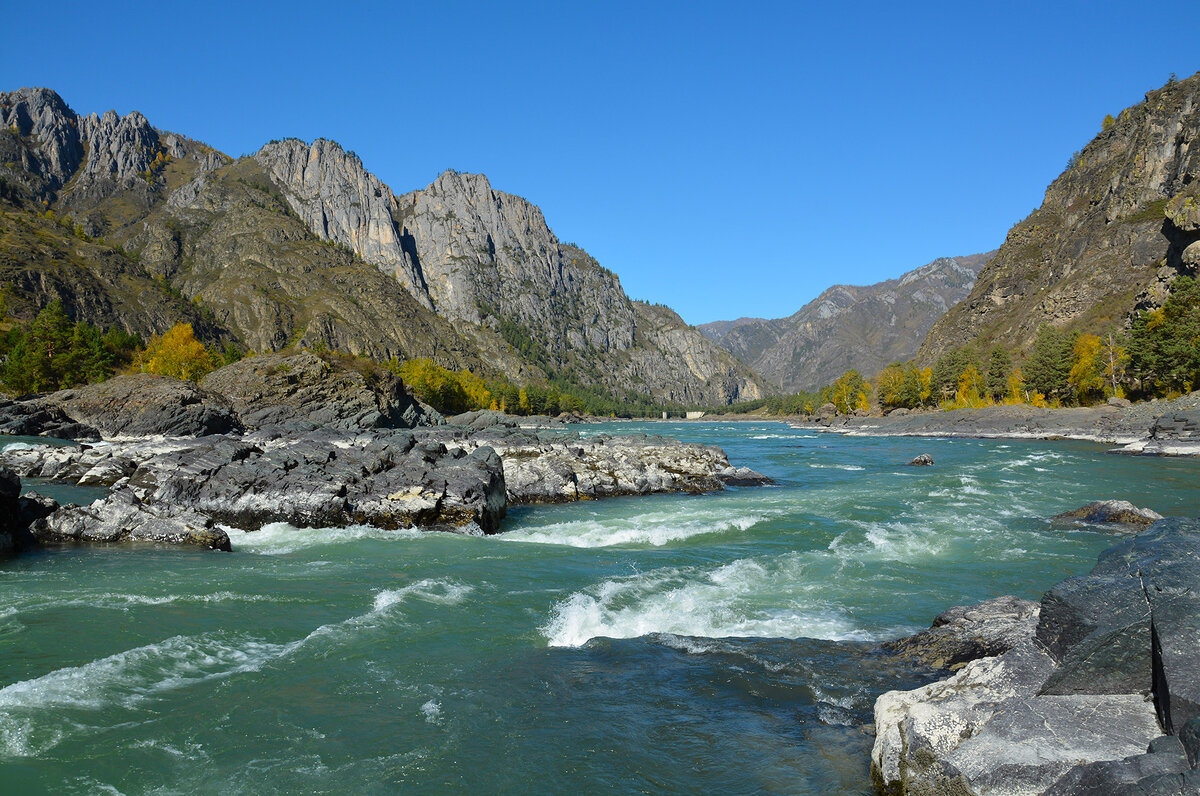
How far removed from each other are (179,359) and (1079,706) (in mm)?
111159

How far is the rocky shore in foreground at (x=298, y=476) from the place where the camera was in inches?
793

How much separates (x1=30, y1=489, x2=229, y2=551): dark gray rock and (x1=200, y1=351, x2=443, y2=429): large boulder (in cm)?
4245

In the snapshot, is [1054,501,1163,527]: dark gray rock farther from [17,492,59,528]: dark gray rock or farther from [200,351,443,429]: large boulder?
[200,351,443,429]: large boulder

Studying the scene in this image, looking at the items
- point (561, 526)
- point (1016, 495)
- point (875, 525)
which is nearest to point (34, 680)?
point (561, 526)

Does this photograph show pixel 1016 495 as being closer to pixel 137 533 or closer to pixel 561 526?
pixel 561 526

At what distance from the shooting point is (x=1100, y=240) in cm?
15025

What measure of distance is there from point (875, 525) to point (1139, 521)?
28.9ft

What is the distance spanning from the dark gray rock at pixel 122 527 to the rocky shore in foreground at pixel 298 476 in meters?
0.03

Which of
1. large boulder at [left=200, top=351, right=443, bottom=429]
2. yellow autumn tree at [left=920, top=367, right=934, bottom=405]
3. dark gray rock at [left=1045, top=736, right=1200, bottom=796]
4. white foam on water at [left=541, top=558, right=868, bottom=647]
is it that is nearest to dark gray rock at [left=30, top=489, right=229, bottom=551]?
white foam on water at [left=541, top=558, right=868, bottom=647]

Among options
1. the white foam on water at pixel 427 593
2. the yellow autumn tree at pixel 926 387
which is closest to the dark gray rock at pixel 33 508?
the white foam on water at pixel 427 593

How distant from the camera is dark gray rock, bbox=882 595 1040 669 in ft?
33.2

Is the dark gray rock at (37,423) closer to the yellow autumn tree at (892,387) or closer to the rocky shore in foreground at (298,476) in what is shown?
the rocky shore in foreground at (298,476)

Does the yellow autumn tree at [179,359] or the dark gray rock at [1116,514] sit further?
A: the yellow autumn tree at [179,359]

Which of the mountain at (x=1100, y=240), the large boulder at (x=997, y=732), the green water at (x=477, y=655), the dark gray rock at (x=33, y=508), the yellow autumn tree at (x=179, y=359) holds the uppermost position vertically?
the mountain at (x=1100, y=240)
